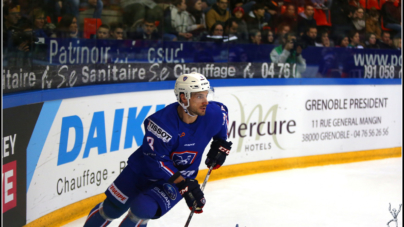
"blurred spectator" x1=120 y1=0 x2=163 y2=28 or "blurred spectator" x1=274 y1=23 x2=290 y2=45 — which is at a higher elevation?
"blurred spectator" x1=120 y1=0 x2=163 y2=28

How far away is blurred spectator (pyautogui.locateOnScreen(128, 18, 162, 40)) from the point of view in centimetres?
492

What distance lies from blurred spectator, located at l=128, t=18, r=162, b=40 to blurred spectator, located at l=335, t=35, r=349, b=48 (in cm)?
274

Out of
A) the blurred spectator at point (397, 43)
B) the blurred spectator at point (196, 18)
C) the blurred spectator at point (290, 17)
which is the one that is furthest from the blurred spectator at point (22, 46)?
the blurred spectator at point (397, 43)

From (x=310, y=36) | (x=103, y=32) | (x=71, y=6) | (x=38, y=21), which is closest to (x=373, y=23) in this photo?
(x=310, y=36)

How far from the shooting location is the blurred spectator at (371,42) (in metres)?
6.83

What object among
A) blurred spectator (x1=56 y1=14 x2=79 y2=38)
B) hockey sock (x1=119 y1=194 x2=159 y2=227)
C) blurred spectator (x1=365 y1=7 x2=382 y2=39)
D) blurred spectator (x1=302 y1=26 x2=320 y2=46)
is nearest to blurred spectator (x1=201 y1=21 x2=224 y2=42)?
blurred spectator (x1=302 y1=26 x2=320 y2=46)

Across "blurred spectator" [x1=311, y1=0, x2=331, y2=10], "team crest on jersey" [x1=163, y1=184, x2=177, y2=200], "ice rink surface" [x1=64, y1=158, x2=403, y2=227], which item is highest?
"blurred spectator" [x1=311, y1=0, x2=331, y2=10]

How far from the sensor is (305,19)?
6.29 meters

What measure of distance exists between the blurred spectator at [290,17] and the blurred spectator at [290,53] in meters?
0.13

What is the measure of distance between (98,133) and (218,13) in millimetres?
2226

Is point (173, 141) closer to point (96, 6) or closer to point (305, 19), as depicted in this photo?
point (96, 6)

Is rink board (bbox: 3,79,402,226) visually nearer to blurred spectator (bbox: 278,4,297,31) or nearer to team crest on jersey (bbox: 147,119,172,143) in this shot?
blurred spectator (bbox: 278,4,297,31)

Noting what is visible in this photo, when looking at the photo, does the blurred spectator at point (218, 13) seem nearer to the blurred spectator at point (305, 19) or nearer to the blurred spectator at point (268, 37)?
the blurred spectator at point (268, 37)

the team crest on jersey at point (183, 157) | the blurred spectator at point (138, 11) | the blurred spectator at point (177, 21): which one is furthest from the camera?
the blurred spectator at point (177, 21)
